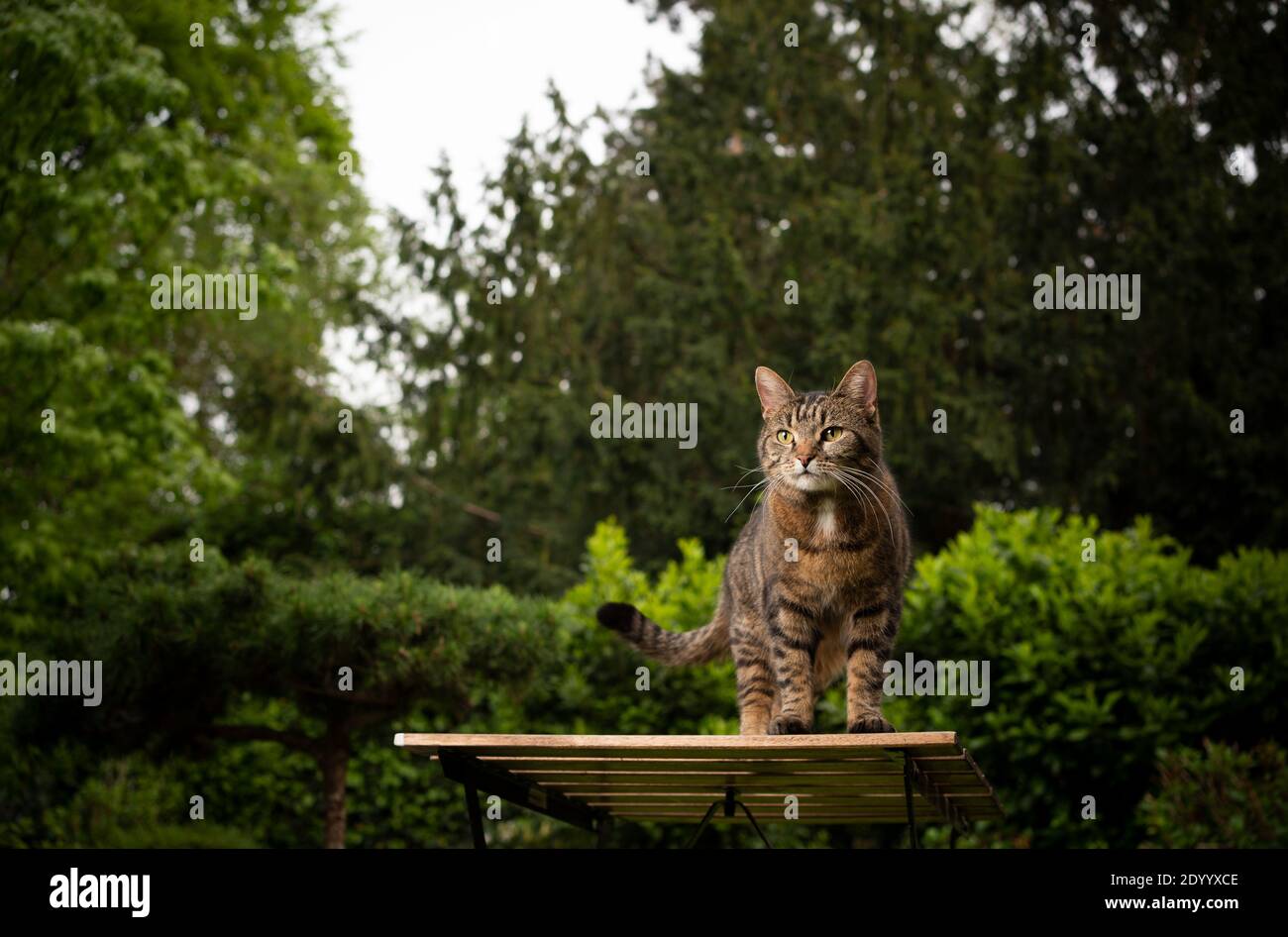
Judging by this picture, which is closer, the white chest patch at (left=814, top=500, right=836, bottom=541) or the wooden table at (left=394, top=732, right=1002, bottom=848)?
the wooden table at (left=394, top=732, right=1002, bottom=848)

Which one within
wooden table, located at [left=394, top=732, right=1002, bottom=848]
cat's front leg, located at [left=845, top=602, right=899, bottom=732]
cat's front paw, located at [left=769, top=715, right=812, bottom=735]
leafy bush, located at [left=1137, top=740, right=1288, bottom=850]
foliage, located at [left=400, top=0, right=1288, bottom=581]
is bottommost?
leafy bush, located at [left=1137, top=740, right=1288, bottom=850]

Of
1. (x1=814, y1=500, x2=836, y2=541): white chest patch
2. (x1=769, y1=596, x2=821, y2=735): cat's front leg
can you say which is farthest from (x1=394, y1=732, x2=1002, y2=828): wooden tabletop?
(x1=814, y1=500, x2=836, y2=541): white chest patch

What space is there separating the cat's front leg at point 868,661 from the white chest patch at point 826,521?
26 centimetres

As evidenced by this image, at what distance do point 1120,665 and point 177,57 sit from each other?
969 cm

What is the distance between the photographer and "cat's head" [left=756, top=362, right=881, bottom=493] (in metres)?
3.66

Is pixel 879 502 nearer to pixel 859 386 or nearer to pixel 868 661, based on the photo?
pixel 859 386

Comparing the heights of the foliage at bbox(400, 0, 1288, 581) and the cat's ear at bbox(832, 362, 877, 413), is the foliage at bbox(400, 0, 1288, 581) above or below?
above

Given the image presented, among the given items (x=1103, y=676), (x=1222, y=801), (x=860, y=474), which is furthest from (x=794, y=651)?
(x=1103, y=676)

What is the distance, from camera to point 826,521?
373cm

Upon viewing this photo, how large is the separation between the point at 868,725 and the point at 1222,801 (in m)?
3.46

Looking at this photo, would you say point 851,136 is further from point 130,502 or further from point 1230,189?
point 130,502

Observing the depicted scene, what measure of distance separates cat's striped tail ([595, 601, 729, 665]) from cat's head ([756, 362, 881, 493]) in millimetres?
758

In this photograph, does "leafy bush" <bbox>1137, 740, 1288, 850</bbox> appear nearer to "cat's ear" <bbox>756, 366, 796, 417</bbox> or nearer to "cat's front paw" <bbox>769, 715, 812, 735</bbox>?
"cat's front paw" <bbox>769, 715, 812, 735</bbox>

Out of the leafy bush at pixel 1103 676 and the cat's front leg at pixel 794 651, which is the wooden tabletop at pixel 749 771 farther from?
the leafy bush at pixel 1103 676
